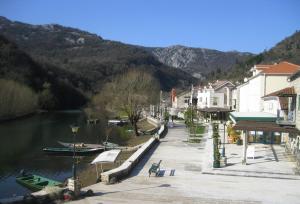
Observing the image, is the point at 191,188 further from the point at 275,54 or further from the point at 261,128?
the point at 275,54

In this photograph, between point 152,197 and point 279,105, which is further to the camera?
point 279,105

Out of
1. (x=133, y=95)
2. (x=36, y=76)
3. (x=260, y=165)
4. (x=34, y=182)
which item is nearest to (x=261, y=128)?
(x=260, y=165)

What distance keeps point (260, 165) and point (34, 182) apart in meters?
15.3

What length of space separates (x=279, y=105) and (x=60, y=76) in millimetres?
149894

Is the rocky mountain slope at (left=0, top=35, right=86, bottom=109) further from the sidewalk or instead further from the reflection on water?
the sidewalk

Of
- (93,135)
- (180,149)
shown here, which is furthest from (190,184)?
(93,135)

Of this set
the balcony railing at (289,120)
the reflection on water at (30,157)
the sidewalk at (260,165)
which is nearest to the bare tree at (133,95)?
the reflection on water at (30,157)

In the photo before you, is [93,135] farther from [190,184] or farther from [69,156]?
[190,184]

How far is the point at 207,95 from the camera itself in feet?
284

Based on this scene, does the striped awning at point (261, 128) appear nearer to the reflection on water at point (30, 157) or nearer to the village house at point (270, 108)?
the village house at point (270, 108)

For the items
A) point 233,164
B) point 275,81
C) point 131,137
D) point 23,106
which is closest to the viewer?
point 233,164

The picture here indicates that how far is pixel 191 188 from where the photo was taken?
757 inches

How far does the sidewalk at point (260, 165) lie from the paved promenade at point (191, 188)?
22.3 inches

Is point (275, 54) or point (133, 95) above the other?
point (275, 54)
